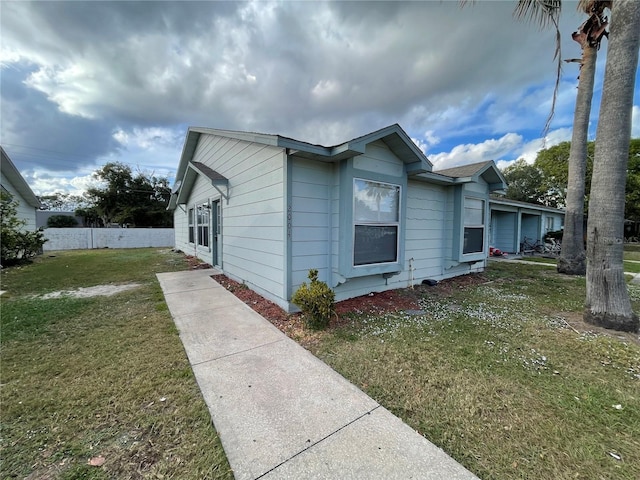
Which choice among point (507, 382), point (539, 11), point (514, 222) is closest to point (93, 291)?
point (507, 382)

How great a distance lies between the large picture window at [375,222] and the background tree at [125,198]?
88.7 feet

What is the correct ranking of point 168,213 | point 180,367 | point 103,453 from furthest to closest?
point 168,213
point 180,367
point 103,453

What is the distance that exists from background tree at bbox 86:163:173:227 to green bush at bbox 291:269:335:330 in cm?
2736

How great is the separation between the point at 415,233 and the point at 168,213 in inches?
1168

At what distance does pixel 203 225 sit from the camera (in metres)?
9.81

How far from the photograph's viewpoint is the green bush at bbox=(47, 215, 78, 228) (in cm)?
2280

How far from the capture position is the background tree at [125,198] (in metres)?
25.2

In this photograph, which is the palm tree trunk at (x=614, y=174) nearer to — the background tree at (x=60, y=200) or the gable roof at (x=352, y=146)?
the gable roof at (x=352, y=146)

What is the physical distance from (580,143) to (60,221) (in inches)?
1397

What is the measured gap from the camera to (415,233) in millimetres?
6332

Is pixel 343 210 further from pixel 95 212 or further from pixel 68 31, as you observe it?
pixel 95 212

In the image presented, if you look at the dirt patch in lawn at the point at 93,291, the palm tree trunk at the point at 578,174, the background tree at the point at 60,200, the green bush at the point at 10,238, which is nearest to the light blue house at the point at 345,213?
the dirt patch in lawn at the point at 93,291

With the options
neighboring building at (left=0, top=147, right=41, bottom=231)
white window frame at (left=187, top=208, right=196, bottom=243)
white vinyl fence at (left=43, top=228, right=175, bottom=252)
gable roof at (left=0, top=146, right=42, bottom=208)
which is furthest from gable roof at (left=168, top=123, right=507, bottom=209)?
white vinyl fence at (left=43, top=228, right=175, bottom=252)

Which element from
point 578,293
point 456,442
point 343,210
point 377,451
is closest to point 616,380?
point 456,442
